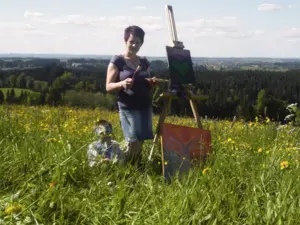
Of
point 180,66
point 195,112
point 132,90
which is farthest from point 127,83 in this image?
point 195,112

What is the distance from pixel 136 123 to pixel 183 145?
1.80ft

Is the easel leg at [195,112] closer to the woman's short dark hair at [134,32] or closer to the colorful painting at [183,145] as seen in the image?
the colorful painting at [183,145]

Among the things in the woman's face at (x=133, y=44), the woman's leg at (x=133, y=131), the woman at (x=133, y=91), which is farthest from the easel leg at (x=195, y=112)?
the woman's face at (x=133, y=44)

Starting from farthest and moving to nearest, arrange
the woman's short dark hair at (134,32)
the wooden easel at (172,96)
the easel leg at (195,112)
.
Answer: the easel leg at (195,112), the wooden easel at (172,96), the woman's short dark hair at (134,32)

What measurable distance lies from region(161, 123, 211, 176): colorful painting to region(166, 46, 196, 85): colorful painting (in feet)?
1.78

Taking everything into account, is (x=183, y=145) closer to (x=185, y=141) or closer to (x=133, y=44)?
(x=185, y=141)

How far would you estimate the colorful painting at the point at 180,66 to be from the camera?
4430 mm

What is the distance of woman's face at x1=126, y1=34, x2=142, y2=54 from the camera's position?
13.8 feet

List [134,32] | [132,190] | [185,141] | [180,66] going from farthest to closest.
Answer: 1. [180,66]
2. [185,141]
3. [134,32]
4. [132,190]

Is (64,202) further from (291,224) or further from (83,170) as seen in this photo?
(291,224)

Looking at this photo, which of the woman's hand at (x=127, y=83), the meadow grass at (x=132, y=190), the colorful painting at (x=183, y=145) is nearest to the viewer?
the meadow grass at (x=132, y=190)

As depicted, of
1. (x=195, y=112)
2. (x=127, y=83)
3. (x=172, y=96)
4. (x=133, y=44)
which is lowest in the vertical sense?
(x=195, y=112)

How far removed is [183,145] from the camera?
14.0 feet

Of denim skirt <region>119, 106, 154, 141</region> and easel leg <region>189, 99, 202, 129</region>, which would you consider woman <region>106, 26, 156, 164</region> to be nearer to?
denim skirt <region>119, 106, 154, 141</region>
